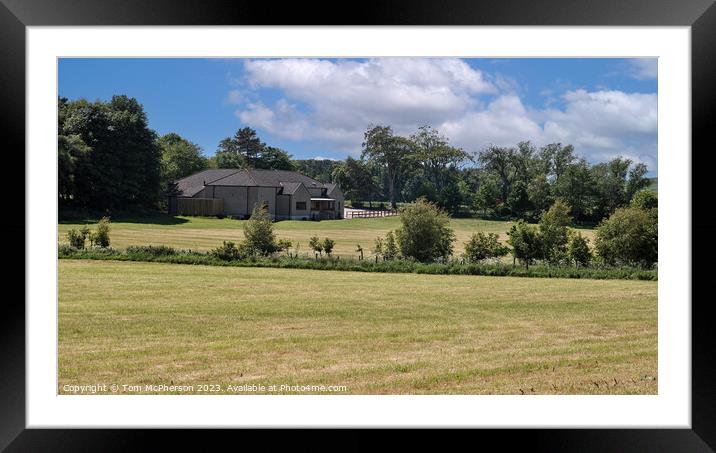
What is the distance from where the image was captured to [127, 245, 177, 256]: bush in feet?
22.0

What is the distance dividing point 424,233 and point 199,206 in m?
3.01

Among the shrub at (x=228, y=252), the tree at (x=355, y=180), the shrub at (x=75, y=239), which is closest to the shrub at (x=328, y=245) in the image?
the tree at (x=355, y=180)

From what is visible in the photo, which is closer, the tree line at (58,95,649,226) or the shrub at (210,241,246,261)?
the tree line at (58,95,649,226)

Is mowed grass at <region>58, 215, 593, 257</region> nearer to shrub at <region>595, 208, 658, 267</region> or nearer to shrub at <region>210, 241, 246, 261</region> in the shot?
shrub at <region>210, 241, 246, 261</region>

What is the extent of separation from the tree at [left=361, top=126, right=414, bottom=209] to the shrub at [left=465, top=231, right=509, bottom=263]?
5.53 feet

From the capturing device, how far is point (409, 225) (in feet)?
23.8

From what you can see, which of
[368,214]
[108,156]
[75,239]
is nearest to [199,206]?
[108,156]

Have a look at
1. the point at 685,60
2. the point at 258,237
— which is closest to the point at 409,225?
the point at 258,237

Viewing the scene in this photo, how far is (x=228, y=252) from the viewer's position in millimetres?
6938

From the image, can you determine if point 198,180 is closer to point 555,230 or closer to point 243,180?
point 243,180

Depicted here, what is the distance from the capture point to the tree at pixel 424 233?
7.15 meters

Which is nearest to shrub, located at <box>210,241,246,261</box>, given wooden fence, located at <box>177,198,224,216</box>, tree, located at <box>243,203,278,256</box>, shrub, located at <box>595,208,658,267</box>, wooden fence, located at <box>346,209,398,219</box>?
tree, located at <box>243,203,278,256</box>

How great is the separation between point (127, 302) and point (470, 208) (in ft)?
14.4

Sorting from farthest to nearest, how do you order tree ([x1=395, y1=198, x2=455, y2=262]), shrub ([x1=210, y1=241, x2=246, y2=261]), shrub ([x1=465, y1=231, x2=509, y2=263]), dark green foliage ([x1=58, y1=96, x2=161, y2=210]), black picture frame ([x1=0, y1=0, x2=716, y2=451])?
shrub ([x1=465, y1=231, x2=509, y2=263])
tree ([x1=395, y1=198, x2=455, y2=262])
shrub ([x1=210, y1=241, x2=246, y2=261])
dark green foliage ([x1=58, y1=96, x2=161, y2=210])
black picture frame ([x1=0, y1=0, x2=716, y2=451])
